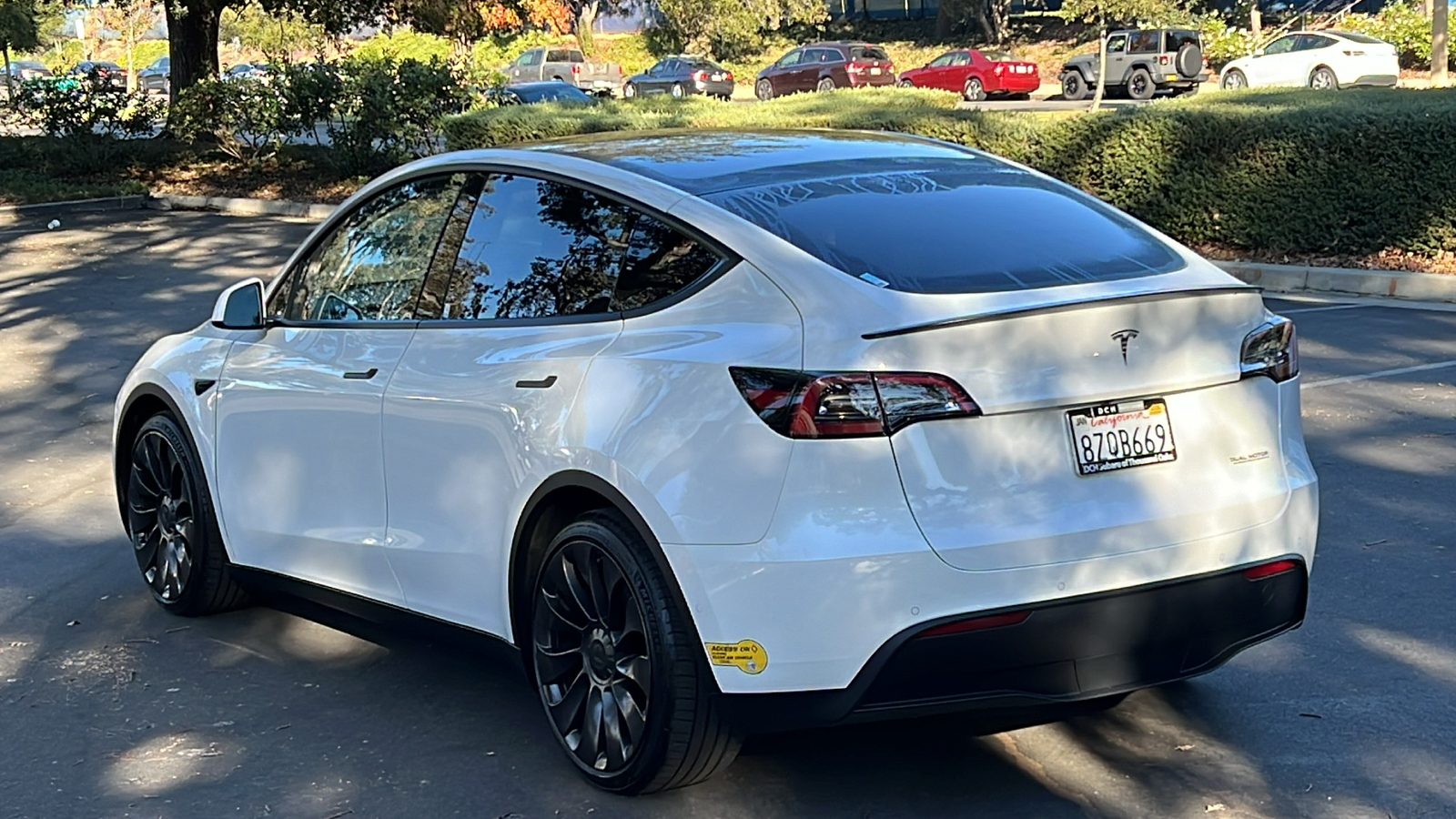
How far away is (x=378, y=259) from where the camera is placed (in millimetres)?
5047

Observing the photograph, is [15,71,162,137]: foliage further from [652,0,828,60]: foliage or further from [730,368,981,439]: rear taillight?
[652,0,828,60]: foliage

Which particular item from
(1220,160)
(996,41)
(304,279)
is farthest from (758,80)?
(304,279)

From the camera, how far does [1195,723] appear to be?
4547 millimetres

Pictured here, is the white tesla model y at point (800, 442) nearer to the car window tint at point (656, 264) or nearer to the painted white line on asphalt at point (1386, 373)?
the car window tint at point (656, 264)

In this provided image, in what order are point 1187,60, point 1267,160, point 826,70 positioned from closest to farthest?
1. point 1267,160
2. point 1187,60
3. point 826,70

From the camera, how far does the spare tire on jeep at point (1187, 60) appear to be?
123 ft

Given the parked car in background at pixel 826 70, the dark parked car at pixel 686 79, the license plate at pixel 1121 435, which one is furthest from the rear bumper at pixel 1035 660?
the dark parked car at pixel 686 79

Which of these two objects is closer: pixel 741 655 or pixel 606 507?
pixel 741 655

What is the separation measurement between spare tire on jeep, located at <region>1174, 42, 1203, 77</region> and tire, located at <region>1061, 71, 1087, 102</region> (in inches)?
115

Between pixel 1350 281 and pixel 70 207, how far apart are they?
52.1ft

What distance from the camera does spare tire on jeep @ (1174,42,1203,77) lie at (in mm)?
37469

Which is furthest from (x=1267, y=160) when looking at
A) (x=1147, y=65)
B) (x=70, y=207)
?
(x=1147, y=65)

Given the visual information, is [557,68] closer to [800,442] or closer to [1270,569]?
[1270,569]

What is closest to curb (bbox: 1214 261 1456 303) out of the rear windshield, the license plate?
the rear windshield
